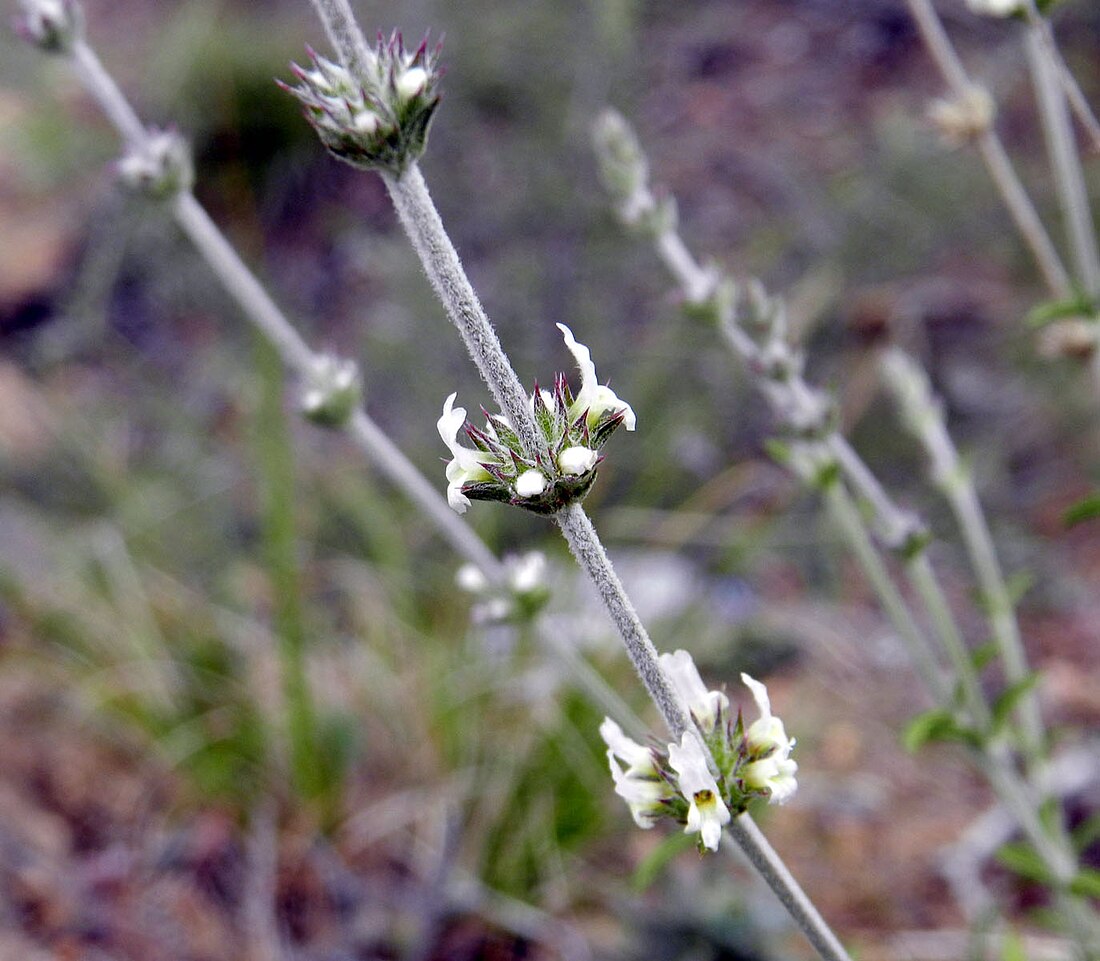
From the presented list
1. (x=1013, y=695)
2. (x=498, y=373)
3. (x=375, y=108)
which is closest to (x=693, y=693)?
(x=498, y=373)

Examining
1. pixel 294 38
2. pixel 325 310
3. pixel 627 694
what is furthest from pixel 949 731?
pixel 294 38

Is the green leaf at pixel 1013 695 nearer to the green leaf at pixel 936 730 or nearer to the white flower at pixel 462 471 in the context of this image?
the green leaf at pixel 936 730

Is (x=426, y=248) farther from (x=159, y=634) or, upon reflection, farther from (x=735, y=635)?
(x=159, y=634)

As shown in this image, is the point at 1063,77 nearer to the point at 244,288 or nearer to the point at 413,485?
the point at 413,485

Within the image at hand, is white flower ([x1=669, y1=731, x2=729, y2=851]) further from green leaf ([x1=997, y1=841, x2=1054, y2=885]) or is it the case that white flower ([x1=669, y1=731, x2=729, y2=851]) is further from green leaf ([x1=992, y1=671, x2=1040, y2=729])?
green leaf ([x1=997, y1=841, x2=1054, y2=885])

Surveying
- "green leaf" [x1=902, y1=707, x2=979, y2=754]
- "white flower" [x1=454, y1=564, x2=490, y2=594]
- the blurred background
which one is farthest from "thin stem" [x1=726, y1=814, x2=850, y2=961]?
"white flower" [x1=454, y1=564, x2=490, y2=594]

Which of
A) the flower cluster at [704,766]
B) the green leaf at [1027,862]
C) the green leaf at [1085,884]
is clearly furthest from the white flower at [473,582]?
the green leaf at [1085,884]
